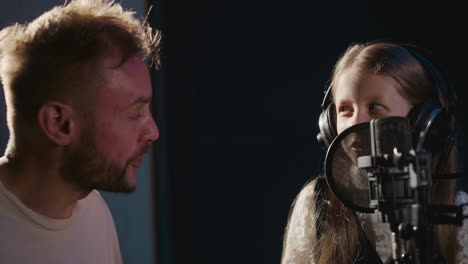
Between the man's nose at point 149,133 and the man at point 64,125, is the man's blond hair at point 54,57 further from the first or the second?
the man's nose at point 149,133

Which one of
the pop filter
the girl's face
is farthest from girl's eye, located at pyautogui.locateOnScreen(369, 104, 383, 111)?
the pop filter

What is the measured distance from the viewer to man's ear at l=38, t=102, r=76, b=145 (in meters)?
1.44

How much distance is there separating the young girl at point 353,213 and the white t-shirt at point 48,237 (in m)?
0.58

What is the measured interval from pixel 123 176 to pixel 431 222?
82cm

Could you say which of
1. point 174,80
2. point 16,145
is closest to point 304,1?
point 174,80

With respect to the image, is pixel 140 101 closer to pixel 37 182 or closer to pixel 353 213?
pixel 37 182

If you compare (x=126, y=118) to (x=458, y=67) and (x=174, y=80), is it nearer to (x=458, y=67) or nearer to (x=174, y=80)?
(x=174, y=80)

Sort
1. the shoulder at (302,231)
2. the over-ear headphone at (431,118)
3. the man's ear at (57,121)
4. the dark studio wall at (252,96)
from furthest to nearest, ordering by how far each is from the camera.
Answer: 1. the dark studio wall at (252,96)
2. the shoulder at (302,231)
3. the man's ear at (57,121)
4. the over-ear headphone at (431,118)

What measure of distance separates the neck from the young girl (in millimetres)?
726

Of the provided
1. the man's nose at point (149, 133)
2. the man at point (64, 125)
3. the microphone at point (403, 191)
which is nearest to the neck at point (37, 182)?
the man at point (64, 125)

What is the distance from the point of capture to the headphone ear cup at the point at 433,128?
1325 mm

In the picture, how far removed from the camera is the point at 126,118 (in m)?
1.50

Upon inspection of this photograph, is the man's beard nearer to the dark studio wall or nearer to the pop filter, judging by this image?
the pop filter

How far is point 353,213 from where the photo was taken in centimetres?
181
